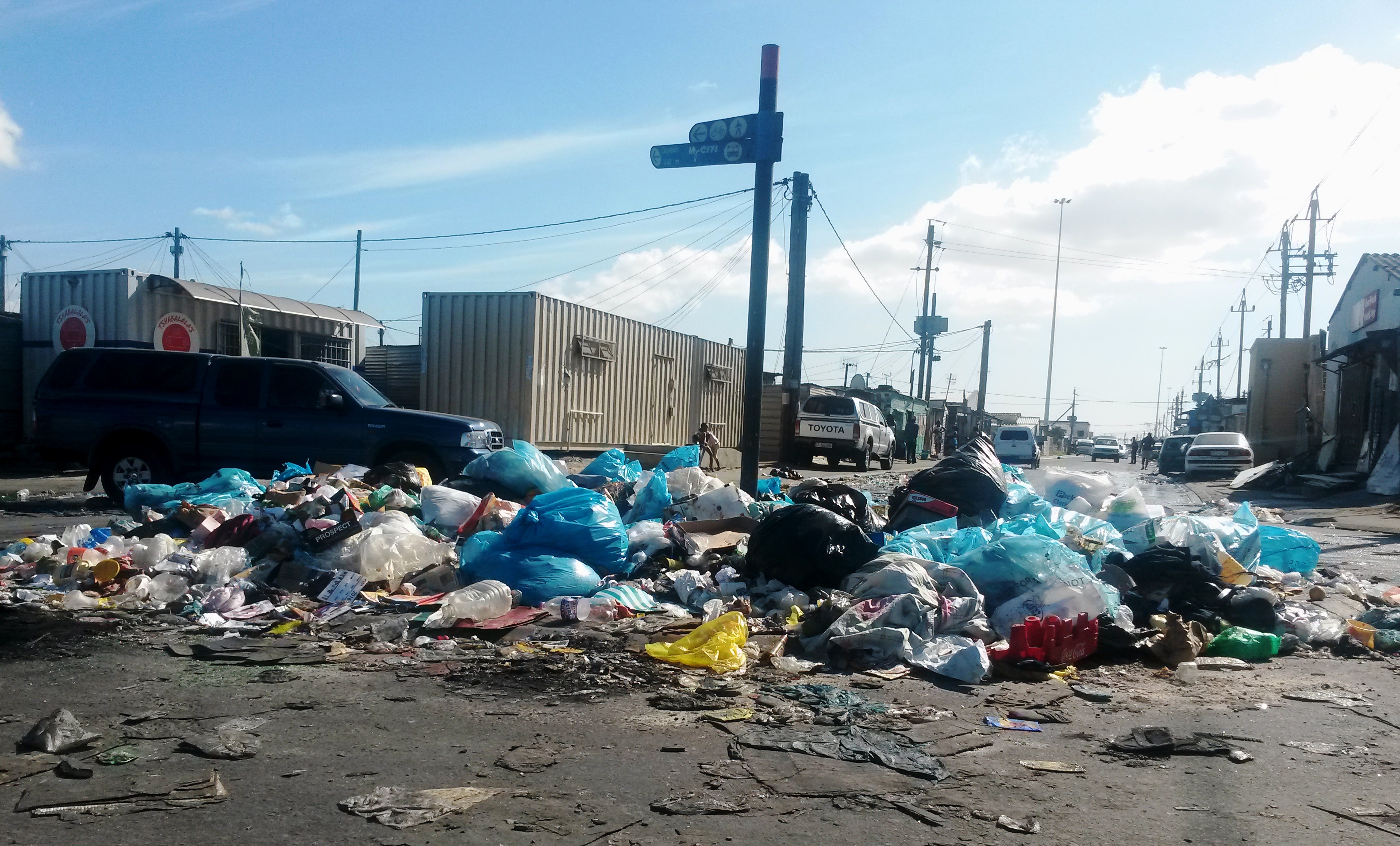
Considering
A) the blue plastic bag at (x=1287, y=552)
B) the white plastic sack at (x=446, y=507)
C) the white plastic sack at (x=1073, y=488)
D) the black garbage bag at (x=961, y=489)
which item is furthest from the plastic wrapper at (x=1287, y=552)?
the white plastic sack at (x=446, y=507)

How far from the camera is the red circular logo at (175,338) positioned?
50.9 ft

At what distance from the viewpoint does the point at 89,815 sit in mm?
2754

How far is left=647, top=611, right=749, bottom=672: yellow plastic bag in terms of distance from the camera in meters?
4.58

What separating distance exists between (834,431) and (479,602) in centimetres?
1841

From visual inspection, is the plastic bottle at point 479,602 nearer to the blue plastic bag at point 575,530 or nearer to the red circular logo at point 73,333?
the blue plastic bag at point 575,530

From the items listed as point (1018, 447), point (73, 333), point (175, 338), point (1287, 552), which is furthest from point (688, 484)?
point (1018, 447)

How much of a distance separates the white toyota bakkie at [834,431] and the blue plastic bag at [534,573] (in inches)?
673

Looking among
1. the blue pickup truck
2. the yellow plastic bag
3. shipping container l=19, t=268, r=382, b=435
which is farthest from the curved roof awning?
the yellow plastic bag

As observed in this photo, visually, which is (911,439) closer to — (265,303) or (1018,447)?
(1018,447)

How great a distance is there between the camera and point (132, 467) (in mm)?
9961

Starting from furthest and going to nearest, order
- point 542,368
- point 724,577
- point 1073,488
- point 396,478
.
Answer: point 542,368
point 1073,488
point 396,478
point 724,577

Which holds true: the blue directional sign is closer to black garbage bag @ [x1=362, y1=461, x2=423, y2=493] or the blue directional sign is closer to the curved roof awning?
black garbage bag @ [x1=362, y1=461, x2=423, y2=493]

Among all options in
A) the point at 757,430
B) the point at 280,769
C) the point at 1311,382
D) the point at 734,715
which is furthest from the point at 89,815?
the point at 1311,382

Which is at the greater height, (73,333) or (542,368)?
(73,333)
